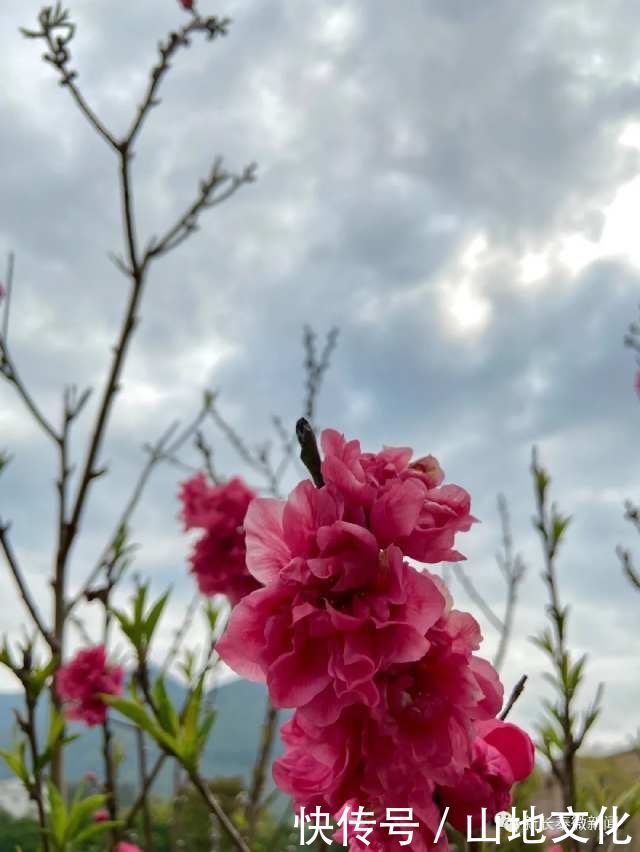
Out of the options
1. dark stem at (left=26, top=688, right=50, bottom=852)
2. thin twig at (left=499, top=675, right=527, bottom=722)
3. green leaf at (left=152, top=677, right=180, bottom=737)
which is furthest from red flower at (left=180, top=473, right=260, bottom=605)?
thin twig at (left=499, top=675, right=527, bottom=722)

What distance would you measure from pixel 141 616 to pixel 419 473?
0.64 metres

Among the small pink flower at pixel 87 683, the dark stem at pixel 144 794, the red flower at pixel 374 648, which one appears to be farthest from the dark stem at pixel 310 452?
the small pink flower at pixel 87 683

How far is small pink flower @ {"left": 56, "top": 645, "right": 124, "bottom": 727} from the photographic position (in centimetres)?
239

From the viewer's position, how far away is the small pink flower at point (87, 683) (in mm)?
2387

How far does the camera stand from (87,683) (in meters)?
2.46

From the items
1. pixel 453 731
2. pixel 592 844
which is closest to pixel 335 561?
pixel 453 731

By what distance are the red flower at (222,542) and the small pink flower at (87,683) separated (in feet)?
1.71

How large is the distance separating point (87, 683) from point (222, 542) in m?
0.65

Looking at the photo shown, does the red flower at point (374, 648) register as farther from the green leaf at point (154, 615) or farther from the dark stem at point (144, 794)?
the dark stem at point (144, 794)

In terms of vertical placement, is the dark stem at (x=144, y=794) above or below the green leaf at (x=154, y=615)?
below

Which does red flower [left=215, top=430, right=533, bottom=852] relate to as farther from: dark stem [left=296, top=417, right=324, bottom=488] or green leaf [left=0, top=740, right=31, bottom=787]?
green leaf [left=0, top=740, right=31, bottom=787]

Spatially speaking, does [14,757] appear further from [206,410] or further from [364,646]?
[206,410]

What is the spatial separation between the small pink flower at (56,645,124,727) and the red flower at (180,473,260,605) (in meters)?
0.52

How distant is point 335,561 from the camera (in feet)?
2.37
